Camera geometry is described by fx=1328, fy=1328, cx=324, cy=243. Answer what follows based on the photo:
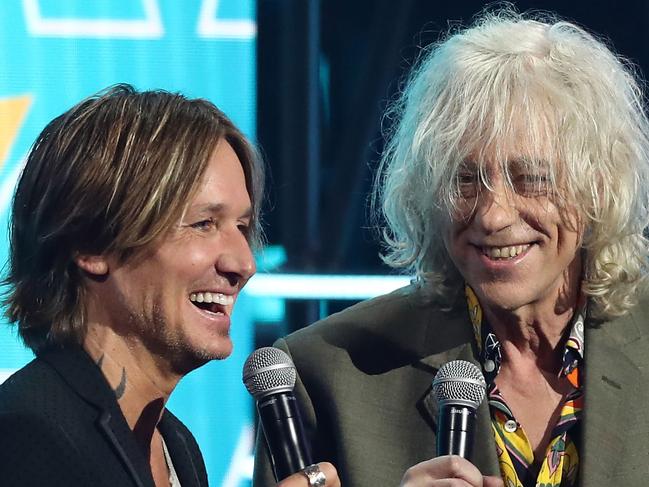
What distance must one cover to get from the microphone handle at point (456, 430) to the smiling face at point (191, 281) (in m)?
0.40

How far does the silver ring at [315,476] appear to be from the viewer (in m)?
1.99

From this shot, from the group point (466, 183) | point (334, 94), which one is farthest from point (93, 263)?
point (334, 94)

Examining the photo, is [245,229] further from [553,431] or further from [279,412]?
[553,431]

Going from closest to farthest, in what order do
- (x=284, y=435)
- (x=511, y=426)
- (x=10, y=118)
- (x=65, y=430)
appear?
(x=65, y=430) < (x=284, y=435) < (x=511, y=426) < (x=10, y=118)

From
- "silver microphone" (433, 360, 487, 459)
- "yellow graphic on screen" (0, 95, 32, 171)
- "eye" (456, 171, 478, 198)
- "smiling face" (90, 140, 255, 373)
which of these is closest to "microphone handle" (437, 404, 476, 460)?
"silver microphone" (433, 360, 487, 459)

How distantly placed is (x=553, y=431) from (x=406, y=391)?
30cm

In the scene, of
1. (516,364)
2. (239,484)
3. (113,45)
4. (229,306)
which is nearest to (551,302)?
(516,364)

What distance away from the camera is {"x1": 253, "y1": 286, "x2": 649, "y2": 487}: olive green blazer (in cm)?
246

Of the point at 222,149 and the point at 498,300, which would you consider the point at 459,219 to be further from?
the point at 222,149

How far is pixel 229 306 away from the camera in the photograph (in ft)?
7.50

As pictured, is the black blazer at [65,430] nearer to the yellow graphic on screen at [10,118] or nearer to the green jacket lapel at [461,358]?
the green jacket lapel at [461,358]

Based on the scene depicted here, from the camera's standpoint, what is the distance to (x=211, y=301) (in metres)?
2.25

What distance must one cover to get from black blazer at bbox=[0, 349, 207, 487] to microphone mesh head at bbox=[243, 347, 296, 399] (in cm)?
21

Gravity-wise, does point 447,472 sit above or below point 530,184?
below
